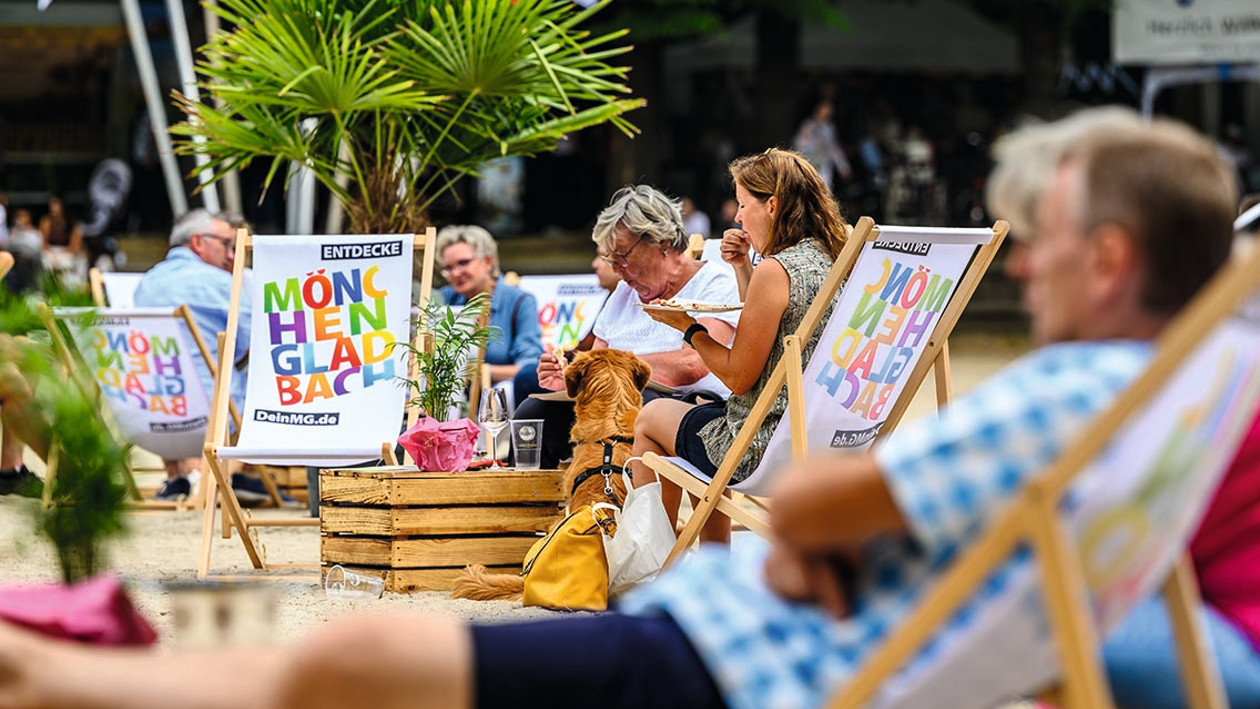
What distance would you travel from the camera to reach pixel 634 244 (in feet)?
19.1

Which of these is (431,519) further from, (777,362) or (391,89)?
(391,89)

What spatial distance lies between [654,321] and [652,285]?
214mm

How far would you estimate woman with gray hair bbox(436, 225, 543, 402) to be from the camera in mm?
7398

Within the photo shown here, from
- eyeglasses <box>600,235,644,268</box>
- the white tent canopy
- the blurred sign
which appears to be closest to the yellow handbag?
eyeglasses <box>600,235,644,268</box>

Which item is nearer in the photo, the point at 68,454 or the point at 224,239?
the point at 68,454

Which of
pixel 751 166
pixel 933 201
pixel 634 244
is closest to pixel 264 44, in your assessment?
pixel 634 244

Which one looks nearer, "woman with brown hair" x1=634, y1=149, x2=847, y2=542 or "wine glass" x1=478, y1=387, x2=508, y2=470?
"woman with brown hair" x1=634, y1=149, x2=847, y2=542

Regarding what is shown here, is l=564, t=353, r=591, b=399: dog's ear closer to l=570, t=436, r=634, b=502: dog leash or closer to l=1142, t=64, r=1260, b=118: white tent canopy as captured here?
l=570, t=436, r=634, b=502: dog leash

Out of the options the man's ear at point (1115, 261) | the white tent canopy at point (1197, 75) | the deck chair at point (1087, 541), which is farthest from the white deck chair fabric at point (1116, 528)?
the white tent canopy at point (1197, 75)

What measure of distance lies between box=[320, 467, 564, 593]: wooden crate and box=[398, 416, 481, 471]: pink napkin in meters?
0.08

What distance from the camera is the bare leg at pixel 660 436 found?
497 centimetres

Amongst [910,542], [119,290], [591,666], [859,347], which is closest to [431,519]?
[859,347]

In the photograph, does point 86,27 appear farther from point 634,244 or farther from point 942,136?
point 634,244

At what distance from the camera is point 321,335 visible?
19.1ft
